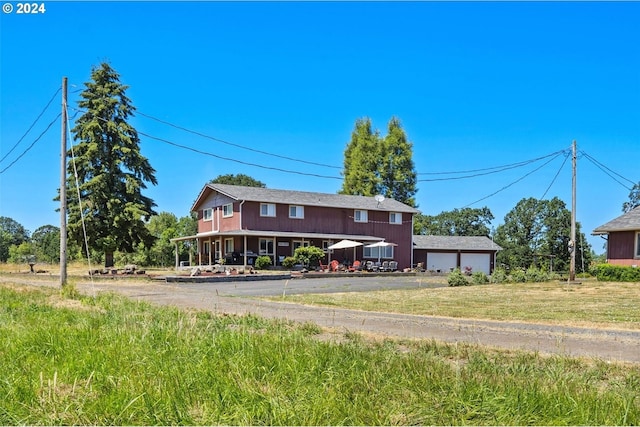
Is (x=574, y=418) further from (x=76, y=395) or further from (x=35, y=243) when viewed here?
(x=35, y=243)

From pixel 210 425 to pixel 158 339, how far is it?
3.05 m

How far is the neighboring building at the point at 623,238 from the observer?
31.9 meters

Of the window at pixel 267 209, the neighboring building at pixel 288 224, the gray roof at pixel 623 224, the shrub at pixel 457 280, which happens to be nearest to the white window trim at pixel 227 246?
the neighboring building at pixel 288 224

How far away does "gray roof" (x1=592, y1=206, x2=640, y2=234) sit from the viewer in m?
31.7

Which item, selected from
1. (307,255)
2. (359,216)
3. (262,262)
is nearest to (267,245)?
(262,262)

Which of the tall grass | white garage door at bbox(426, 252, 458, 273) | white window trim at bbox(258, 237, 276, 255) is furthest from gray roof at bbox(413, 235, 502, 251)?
the tall grass

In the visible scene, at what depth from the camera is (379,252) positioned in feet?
150

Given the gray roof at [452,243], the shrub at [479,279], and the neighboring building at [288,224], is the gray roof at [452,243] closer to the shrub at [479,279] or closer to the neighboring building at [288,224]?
the neighboring building at [288,224]

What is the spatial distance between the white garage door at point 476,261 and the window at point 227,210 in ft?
75.8

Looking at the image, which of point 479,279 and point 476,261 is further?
point 476,261

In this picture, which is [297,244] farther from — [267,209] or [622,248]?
[622,248]

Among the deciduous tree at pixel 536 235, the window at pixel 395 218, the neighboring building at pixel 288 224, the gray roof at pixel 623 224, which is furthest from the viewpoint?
the deciduous tree at pixel 536 235

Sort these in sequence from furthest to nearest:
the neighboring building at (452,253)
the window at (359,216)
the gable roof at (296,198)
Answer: the neighboring building at (452,253) → the window at (359,216) → the gable roof at (296,198)

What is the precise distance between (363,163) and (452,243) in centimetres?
1662
